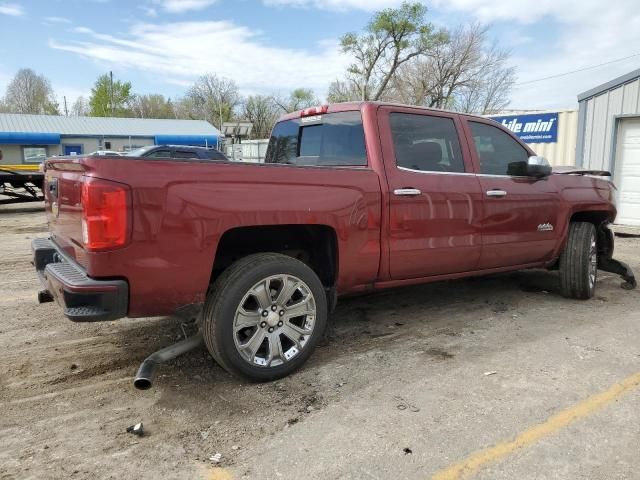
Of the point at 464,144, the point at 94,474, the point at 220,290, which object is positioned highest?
the point at 464,144

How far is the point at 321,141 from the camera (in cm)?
445

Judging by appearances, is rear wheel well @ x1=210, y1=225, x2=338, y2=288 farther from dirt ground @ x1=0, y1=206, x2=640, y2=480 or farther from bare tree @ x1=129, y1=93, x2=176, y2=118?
bare tree @ x1=129, y1=93, x2=176, y2=118

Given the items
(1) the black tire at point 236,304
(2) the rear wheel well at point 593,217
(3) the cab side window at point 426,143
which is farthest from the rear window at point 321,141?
(2) the rear wheel well at point 593,217

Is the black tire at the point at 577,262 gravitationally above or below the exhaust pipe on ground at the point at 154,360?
above

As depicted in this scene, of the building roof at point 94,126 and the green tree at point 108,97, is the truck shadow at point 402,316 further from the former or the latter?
the green tree at point 108,97

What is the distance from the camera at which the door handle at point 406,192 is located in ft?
12.5

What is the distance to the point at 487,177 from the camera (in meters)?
4.54

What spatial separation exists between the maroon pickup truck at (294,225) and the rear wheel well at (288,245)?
0.03ft

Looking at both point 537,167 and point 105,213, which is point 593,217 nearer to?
point 537,167

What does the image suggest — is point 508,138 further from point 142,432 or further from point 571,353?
point 142,432

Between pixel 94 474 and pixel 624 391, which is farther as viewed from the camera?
pixel 624 391

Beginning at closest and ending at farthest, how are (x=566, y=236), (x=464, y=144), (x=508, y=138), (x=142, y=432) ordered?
(x=142, y=432), (x=464, y=144), (x=508, y=138), (x=566, y=236)

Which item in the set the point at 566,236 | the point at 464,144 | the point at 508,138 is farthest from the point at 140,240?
the point at 566,236

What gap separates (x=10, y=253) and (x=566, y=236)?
803 cm
